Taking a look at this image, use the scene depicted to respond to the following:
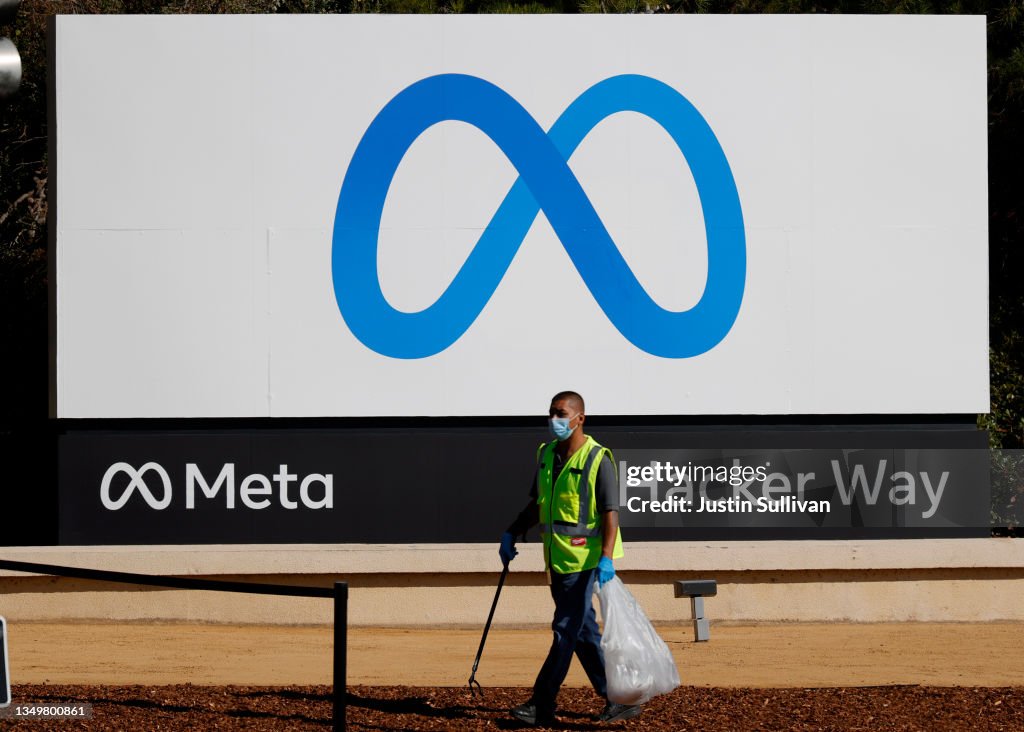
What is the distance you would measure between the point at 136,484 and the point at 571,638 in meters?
5.63

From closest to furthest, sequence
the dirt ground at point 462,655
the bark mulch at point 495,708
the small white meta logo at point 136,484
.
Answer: the bark mulch at point 495,708 → the dirt ground at point 462,655 → the small white meta logo at point 136,484

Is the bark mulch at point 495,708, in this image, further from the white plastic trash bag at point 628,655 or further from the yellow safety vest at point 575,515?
the yellow safety vest at point 575,515

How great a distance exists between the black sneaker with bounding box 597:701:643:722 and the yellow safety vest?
909 mm

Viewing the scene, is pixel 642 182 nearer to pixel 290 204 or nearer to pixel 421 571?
pixel 290 204

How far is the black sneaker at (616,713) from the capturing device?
8.38 meters

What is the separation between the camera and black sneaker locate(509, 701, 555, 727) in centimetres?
831

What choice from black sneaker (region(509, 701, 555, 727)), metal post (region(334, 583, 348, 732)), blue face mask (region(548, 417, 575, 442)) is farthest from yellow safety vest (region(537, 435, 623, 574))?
metal post (region(334, 583, 348, 732))

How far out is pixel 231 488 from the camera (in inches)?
488

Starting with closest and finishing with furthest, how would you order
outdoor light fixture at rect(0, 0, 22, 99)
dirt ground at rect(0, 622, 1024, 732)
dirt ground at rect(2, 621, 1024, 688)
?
outdoor light fixture at rect(0, 0, 22, 99) → dirt ground at rect(0, 622, 1024, 732) → dirt ground at rect(2, 621, 1024, 688)

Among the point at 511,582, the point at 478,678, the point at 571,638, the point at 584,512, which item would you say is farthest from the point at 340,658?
the point at 511,582

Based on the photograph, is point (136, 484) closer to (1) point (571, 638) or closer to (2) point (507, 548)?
(2) point (507, 548)

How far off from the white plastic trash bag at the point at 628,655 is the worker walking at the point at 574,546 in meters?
0.10

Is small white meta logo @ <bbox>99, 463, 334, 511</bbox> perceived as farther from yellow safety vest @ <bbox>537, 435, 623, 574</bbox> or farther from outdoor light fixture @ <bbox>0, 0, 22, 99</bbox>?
outdoor light fixture @ <bbox>0, 0, 22, 99</bbox>

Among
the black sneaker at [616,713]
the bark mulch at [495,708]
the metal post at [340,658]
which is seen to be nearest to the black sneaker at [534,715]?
the bark mulch at [495,708]
